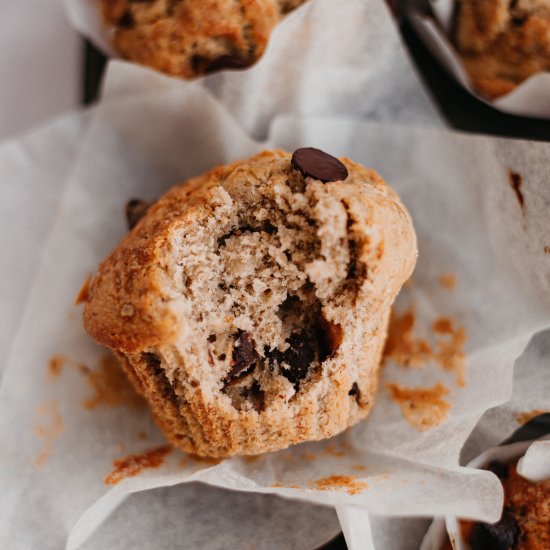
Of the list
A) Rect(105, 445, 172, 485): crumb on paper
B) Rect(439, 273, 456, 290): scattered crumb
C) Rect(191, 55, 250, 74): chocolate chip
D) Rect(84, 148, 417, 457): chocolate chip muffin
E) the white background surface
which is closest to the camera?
Rect(84, 148, 417, 457): chocolate chip muffin

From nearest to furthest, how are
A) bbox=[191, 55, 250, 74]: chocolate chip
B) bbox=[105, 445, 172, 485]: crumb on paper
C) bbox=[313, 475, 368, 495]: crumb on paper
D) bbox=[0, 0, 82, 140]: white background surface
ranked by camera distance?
1. bbox=[313, 475, 368, 495]: crumb on paper
2. bbox=[105, 445, 172, 485]: crumb on paper
3. bbox=[191, 55, 250, 74]: chocolate chip
4. bbox=[0, 0, 82, 140]: white background surface

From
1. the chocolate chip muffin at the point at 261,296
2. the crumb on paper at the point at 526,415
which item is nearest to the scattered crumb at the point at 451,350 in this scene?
the crumb on paper at the point at 526,415

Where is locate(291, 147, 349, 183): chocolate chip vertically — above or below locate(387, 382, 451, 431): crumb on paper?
above

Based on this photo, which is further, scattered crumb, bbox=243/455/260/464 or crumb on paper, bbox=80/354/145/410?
crumb on paper, bbox=80/354/145/410

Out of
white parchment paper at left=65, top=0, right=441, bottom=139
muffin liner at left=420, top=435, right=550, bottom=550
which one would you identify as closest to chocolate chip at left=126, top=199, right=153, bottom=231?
white parchment paper at left=65, top=0, right=441, bottom=139

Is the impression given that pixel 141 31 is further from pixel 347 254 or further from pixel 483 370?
pixel 483 370

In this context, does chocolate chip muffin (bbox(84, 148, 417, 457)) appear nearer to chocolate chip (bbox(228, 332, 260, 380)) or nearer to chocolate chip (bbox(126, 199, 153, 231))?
chocolate chip (bbox(228, 332, 260, 380))

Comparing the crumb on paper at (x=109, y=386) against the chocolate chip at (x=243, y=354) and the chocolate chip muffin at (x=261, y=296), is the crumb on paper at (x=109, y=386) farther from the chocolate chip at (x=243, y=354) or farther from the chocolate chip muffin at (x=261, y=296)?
the chocolate chip at (x=243, y=354)
